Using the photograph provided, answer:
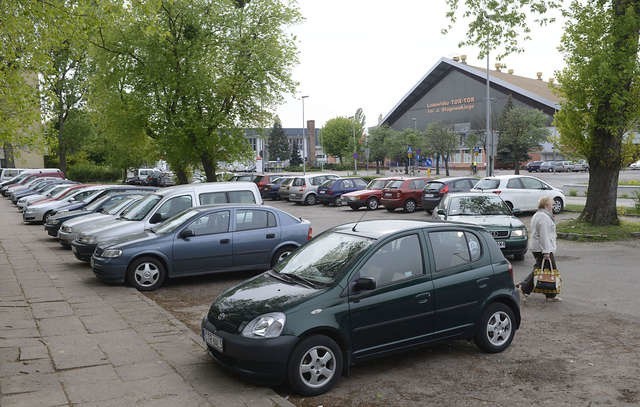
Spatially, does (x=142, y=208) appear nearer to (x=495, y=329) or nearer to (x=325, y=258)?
(x=325, y=258)

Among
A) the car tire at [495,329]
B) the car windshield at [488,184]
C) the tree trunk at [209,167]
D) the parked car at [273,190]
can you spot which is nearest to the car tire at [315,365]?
the car tire at [495,329]

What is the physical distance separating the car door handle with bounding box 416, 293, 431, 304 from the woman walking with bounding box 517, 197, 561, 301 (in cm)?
385

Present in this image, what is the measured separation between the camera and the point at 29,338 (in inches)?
286

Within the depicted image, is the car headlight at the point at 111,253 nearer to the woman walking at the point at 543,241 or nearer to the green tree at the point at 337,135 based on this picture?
the woman walking at the point at 543,241

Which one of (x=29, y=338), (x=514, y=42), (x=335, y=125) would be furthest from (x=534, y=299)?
(x=335, y=125)

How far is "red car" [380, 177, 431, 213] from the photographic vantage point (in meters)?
25.2

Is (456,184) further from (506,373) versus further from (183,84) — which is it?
(506,373)

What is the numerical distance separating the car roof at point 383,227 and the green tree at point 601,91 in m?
11.6

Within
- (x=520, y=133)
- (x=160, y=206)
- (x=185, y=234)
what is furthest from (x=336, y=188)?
(x=520, y=133)

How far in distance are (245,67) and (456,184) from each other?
1149 centimetres

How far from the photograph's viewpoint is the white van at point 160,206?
12.1 meters

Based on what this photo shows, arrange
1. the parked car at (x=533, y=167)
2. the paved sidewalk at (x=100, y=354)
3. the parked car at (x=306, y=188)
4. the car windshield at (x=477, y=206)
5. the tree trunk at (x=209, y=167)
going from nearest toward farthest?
the paved sidewalk at (x=100, y=354), the car windshield at (x=477, y=206), the tree trunk at (x=209, y=167), the parked car at (x=306, y=188), the parked car at (x=533, y=167)

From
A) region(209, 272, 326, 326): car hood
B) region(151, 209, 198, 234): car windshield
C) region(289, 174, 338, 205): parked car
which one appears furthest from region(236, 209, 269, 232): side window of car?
region(289, 174, 338, 205): parked car

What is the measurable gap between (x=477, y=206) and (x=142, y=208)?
762 centimetres
